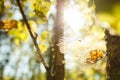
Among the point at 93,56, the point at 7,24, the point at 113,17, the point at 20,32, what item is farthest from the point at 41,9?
the point at 113,17

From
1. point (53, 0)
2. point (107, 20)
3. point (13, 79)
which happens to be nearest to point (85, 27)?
point (53, 0)

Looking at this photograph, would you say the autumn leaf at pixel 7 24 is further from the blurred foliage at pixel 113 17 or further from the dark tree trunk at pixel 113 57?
the blurred foliage at pixel 113 17

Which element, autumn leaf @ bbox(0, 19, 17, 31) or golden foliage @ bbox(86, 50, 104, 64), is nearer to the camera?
golden foliage @ bbox(86, 50, 104, 64)

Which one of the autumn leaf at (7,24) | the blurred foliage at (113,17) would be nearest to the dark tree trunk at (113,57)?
the autumn leaf at (7,24)

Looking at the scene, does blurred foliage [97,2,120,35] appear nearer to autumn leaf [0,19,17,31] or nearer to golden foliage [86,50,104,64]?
golden foliage [86,50,104,64]

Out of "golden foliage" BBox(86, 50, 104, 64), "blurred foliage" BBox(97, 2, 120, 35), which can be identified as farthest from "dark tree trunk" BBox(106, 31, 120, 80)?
"blurred foliage" BBox(97, 2, 120, 35)

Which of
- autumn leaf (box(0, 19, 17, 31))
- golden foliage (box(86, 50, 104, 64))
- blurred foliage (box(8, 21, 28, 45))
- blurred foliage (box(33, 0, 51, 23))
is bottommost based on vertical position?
golden foliage (box(86, 50, 104, 64))

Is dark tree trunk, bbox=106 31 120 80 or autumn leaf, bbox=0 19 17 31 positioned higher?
autumn leaf, bbox=0 19 17 31

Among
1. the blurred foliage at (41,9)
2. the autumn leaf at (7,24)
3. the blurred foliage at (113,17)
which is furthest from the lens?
the autumn leaf at (7,24)

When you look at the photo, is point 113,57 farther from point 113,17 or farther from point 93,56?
point 113,17
